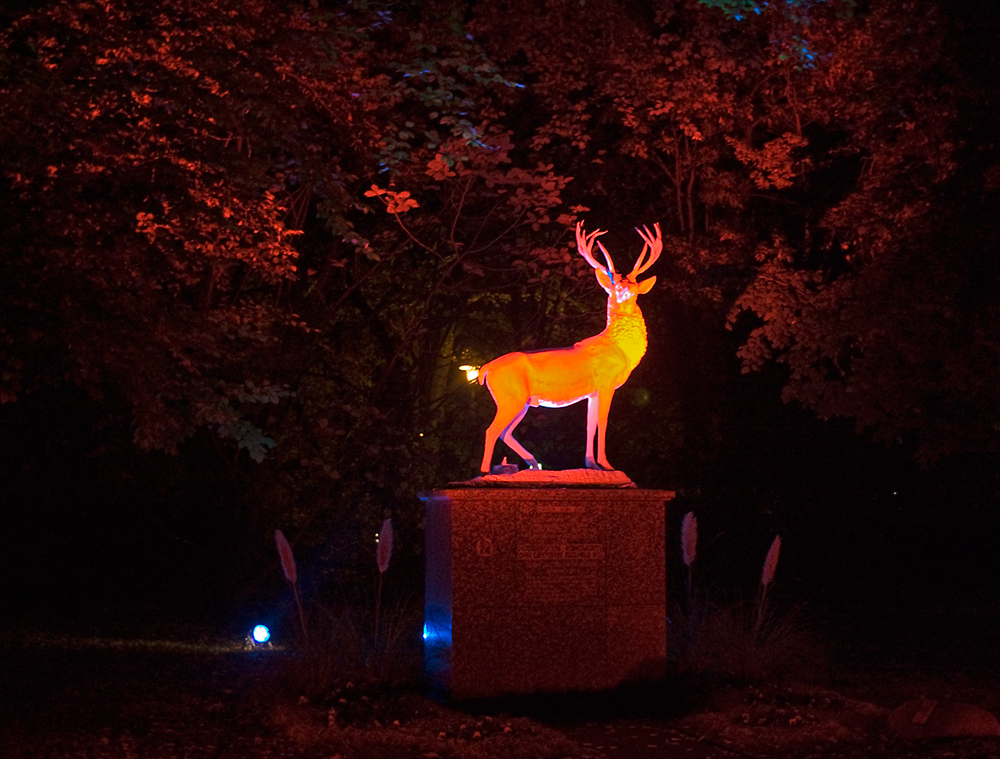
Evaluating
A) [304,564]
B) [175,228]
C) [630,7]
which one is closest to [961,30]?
[630,7]

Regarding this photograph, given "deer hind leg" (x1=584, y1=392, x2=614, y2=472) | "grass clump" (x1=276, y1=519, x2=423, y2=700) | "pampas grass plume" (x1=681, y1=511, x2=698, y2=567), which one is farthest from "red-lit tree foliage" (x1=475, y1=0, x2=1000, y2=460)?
"grass clump" (x1=276, y1=519, x2=423, y2=700)

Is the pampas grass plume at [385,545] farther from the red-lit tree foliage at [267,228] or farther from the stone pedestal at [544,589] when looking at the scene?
the red-lit tree foliage at [267,228]

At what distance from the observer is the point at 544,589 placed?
8.80 metres

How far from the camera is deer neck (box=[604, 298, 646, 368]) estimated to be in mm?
9407

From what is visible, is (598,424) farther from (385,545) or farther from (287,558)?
(287,558)

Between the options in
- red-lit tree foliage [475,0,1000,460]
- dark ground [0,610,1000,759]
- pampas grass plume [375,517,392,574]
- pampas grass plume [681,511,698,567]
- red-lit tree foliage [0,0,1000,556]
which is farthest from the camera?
red-lit tree foliage [475,0,1000,460]

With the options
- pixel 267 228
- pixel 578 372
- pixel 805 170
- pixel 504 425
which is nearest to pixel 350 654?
pixel 504 425

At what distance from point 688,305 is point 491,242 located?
3.75 meters

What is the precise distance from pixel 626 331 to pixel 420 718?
12.0ft

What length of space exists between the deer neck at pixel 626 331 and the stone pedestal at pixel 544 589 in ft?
3.98

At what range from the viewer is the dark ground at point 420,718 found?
7.22m

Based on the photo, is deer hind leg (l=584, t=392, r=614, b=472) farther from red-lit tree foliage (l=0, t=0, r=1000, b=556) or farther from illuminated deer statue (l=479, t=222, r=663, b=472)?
red-lit tree foliage (l=0, t=0, r=1000, b=556)

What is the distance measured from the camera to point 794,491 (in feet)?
61.8

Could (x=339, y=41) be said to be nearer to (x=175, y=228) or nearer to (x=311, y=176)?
(x=311, y=176)
